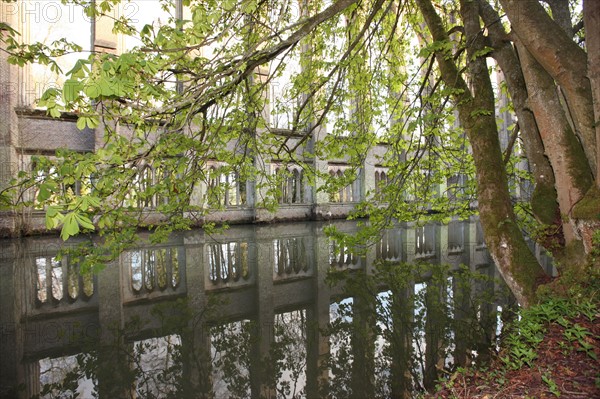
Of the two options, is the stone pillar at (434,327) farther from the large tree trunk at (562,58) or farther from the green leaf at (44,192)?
the green leaf at (44,192)

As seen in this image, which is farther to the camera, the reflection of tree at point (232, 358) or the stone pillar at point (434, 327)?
the stone pillar at point (434, 327)

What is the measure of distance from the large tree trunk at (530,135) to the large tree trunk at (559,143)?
0.67 feet

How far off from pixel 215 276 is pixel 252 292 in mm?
1224

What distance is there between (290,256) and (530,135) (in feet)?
19.9

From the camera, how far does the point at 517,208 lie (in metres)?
4.76

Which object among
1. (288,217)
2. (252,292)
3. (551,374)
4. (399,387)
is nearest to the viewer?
(551,374)

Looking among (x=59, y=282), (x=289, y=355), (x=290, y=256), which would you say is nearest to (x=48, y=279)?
(x=59, y=282)

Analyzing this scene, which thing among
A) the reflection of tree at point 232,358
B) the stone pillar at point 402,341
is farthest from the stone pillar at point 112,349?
the stone pillar at point 402,341

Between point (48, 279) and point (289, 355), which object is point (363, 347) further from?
point (48, 279)

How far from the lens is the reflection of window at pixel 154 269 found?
6082 millimetres

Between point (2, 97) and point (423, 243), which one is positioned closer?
point (423, 243)

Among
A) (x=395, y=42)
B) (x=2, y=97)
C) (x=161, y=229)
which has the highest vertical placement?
(x=2, y=97)

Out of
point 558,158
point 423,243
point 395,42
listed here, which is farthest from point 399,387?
point 423,243

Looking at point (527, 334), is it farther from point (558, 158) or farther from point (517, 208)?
point (517, 208)
